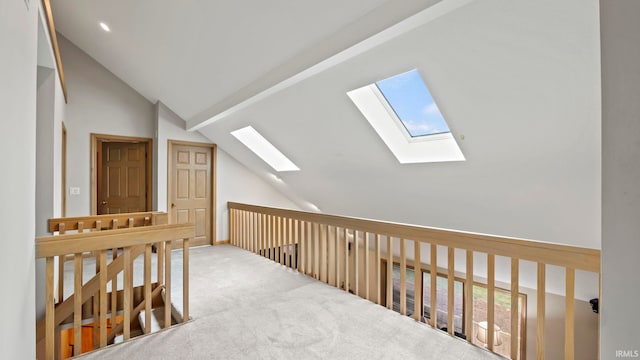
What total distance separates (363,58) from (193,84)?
2.32m

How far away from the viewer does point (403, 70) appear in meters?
2.37

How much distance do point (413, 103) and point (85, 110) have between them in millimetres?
4590

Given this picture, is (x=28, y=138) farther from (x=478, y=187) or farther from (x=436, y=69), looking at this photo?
(x=478, y=187)

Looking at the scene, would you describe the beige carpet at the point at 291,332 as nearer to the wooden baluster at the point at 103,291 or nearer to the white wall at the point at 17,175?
the wooden baluster at the point at 103,291

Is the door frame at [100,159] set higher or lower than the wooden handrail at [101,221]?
higher

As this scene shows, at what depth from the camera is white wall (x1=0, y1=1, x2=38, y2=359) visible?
3.62 feet

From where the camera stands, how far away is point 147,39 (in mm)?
3248

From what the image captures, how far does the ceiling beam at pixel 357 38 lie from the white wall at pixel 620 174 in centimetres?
120

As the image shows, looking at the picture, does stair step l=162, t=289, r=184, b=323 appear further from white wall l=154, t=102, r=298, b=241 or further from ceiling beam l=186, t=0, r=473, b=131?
white wall l=154, t=102, r=298, b=241

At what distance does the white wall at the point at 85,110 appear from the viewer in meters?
4.29

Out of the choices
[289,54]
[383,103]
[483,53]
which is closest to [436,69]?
[483,53]

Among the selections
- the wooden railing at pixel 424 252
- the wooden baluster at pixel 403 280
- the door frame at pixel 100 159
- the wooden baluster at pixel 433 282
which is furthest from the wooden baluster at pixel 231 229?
the wooden baluster at pixel 433 282

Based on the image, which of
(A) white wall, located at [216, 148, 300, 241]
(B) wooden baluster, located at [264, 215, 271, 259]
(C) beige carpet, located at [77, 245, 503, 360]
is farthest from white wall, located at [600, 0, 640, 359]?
(A) white wall, located at [216, 148, 300, 241]

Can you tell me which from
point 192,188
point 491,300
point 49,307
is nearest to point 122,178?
point 192,188
